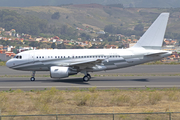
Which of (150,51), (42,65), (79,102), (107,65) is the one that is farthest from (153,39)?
(79,102)

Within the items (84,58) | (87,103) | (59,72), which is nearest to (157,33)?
(84,58)

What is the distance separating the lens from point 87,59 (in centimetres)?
3594

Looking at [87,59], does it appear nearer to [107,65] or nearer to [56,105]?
[107,65]

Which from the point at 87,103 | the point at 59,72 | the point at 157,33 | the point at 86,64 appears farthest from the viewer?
the point at 157,33

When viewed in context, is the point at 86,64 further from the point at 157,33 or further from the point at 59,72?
the point at 157,33

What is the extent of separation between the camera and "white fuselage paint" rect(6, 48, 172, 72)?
35938 millimetres

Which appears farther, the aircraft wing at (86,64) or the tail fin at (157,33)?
the tail fin at (157,33)

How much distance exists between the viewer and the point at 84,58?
36.0 m

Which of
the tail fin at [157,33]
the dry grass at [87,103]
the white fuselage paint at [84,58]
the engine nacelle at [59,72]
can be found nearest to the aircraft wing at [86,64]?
the white fuselage paint at [84,58]

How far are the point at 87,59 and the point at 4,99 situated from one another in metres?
14.9

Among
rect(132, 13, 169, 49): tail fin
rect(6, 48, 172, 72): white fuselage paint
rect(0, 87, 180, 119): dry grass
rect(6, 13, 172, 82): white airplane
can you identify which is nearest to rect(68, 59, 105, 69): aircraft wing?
rect(6, 13, 172, 82): white airplane

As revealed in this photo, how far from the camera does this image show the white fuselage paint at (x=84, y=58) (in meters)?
35.9

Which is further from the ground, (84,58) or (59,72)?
(84,58)

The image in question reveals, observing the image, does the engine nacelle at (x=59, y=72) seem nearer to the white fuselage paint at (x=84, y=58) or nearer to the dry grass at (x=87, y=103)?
the white fuselage paint at (x=84, y=58)
